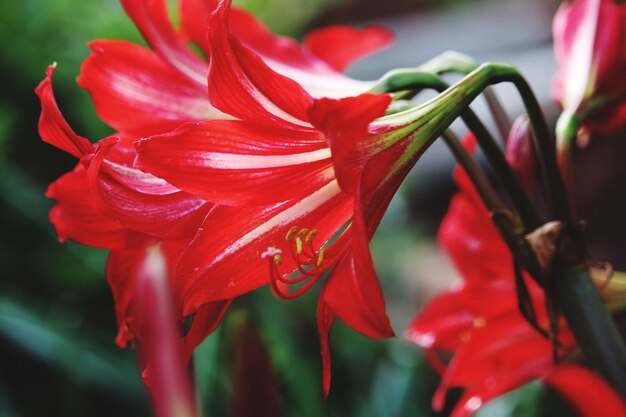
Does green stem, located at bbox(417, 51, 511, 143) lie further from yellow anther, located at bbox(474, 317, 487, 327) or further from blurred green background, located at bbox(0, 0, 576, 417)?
blurred green background, located at bbox(0, 0, 576, 417)

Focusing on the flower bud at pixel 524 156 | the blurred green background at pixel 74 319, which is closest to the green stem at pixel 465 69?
the flower bud at pixel 524 156

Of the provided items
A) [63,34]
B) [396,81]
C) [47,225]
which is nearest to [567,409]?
[396,81]

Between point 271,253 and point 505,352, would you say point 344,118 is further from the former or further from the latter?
point 505,352

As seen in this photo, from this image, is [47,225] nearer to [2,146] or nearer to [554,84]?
[2,146]

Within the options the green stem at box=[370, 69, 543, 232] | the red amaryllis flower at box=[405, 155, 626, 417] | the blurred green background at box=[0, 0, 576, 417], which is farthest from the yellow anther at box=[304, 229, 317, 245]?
the blurred green background at box=[0, 0, 576, 417]

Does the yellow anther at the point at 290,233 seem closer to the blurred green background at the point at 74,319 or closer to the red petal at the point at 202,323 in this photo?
the red petal at the point at 202,323
